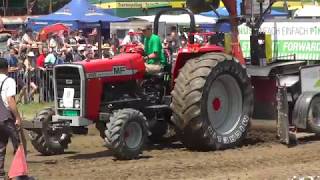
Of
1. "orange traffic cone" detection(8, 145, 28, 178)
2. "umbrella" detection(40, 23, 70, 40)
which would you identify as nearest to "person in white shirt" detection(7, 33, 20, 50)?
"umbrella" detection(40, 23, 70, 40)

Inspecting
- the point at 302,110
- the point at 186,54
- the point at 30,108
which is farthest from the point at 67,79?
the point at 30,108

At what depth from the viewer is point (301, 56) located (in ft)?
56.7

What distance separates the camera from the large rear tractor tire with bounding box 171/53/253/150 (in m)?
9.52

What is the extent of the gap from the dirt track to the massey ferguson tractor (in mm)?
278

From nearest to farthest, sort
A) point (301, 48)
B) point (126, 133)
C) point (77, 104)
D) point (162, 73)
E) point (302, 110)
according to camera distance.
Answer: point (126, 133) → point (77, 104) → point (162, 73) → point (302, 110) → point (301, 48)

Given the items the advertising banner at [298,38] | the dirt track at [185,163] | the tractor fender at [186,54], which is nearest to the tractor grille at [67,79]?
the dirt track at [185,163]

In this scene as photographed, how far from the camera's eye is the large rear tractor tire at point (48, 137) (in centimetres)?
941

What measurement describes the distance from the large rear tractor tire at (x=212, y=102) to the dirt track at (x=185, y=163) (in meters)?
0.25

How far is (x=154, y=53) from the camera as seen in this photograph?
403 inches

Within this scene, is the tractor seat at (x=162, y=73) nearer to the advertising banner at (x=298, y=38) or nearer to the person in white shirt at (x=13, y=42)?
the advertising banner at (x=298, y=38)

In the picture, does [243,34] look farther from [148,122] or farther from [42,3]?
[42,3]

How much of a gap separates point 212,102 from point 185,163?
166cm

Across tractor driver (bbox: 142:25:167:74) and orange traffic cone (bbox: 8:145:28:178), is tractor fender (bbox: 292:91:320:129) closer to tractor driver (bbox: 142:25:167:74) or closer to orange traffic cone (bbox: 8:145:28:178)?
tractor driver (bbox: 142:25:167:74)

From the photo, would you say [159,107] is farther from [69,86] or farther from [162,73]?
[69,86]
